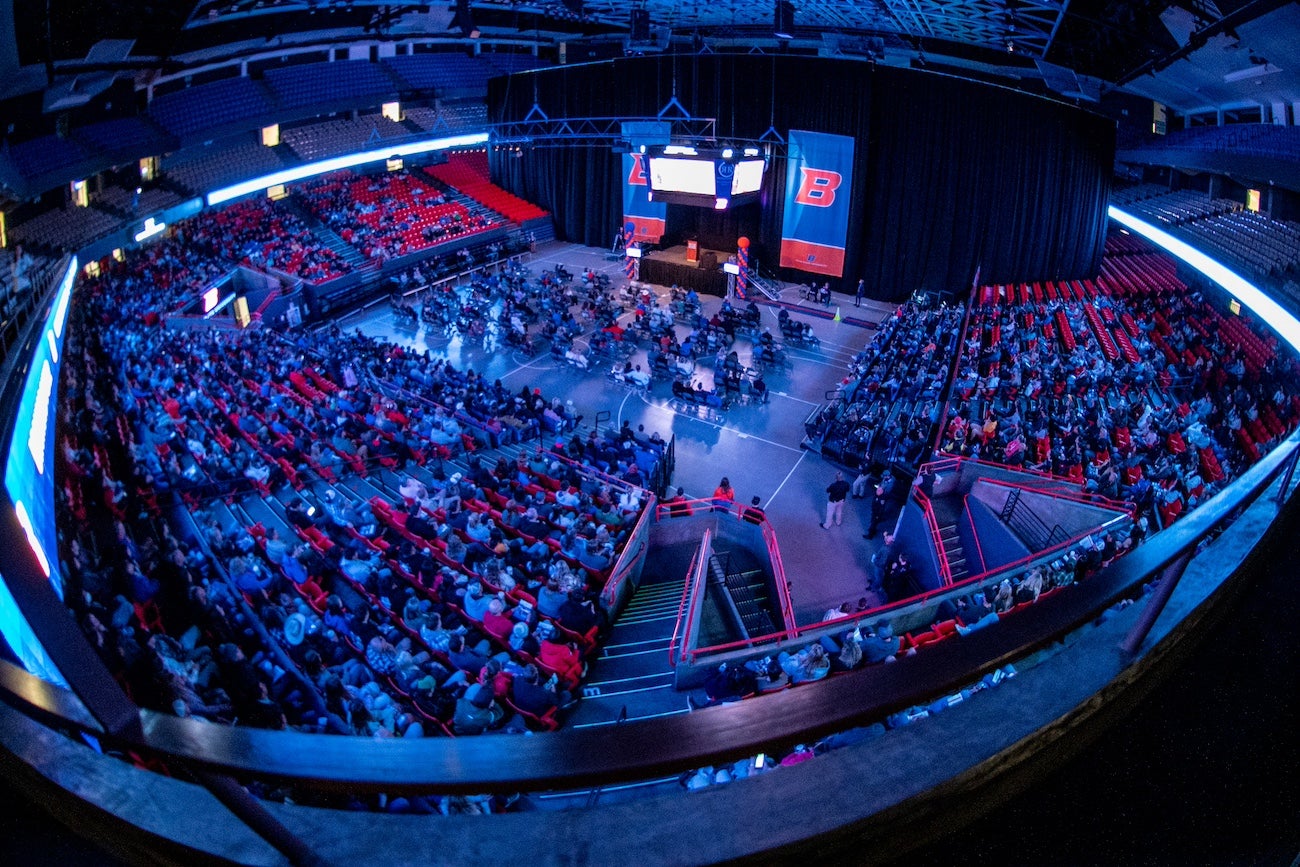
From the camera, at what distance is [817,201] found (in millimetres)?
23188

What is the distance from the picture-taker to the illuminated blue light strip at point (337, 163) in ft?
81.8

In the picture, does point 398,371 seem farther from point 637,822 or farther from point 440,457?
point 637,822

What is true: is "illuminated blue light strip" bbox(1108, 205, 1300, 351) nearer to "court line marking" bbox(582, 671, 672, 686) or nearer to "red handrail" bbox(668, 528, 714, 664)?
"red handrail" bbox(668, 528, 714, 664)

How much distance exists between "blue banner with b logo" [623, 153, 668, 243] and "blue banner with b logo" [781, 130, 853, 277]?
4.50 meters

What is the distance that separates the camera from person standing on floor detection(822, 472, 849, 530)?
11438mm

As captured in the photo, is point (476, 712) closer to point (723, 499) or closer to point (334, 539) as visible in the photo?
point (334, 539)

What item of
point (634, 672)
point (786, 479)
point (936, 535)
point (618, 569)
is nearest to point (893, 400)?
point (786, 479)

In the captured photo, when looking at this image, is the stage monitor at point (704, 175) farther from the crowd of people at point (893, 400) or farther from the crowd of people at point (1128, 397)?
the crowd of people at point (1128, 397)

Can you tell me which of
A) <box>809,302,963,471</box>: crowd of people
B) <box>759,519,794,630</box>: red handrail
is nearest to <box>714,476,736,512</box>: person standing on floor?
<box>759,519,794,630</box>: red handrail

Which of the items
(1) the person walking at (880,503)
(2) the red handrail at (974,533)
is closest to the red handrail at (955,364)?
(2) the red handrail at (974,533)

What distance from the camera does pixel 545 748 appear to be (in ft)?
4.22

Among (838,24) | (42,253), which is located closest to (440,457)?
(42,253)

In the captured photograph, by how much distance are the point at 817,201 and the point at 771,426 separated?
11.2 metres

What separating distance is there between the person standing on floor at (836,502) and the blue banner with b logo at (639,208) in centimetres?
1656
